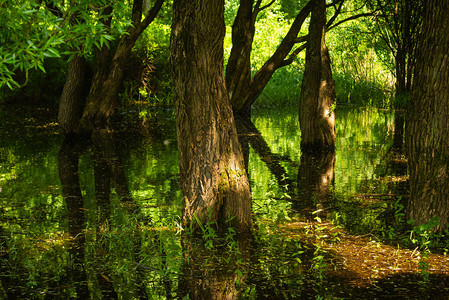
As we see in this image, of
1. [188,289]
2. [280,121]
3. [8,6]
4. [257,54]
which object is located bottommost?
[188,289]

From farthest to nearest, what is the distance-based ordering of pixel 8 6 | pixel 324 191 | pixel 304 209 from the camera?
pixel 324 191, pixel 304 209, pixel 8 6

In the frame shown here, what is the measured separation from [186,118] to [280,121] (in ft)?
35.8

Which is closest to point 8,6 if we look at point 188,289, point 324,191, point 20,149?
point 188,289

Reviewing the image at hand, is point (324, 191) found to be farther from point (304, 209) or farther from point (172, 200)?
point (172, 200)

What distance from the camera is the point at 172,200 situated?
7.07m

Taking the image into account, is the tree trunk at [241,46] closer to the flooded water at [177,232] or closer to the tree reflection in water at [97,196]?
the tree reflection in water at [97,196]

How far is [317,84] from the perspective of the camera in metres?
9.61

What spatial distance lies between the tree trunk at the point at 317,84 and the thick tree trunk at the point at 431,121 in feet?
13.4

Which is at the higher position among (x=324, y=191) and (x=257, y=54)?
(x=257, y=54)

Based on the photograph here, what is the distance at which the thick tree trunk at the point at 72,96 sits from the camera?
11758 mm

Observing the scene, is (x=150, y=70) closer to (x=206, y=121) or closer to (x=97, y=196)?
(x=97, y=196)

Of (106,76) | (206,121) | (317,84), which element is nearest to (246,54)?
(106,76)

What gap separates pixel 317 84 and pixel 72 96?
5.14 metres

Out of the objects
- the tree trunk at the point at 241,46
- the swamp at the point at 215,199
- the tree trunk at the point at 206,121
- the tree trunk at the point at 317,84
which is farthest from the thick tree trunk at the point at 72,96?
the tree trunk at the point at 206,121
